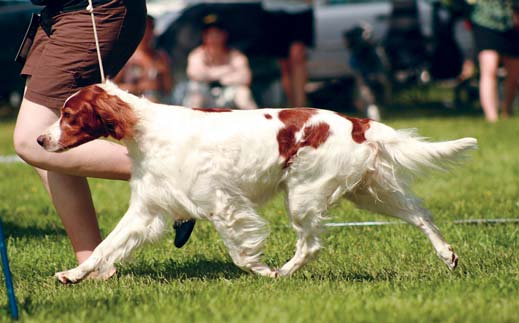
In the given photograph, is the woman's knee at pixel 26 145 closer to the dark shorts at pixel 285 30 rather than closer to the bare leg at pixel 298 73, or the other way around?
the bare leg at pixel 298 73

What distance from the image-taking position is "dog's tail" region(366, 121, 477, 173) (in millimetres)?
4543

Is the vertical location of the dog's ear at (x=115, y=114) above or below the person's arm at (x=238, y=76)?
above

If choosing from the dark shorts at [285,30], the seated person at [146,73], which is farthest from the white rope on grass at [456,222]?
the dark shorts at [285,30]

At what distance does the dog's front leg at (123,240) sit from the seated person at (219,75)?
329 inches

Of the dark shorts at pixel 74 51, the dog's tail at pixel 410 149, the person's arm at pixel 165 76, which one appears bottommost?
the person's arm at pixel 165 76

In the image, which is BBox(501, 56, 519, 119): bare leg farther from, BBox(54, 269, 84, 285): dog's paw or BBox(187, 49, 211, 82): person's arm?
BBox(54, 269, 84, 285): dog's paw

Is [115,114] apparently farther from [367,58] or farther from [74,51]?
[367,58]

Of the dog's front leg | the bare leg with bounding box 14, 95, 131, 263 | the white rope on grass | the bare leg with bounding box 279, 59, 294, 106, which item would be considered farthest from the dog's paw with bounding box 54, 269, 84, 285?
the bare leg with bounding box 279, 59, 294, 106

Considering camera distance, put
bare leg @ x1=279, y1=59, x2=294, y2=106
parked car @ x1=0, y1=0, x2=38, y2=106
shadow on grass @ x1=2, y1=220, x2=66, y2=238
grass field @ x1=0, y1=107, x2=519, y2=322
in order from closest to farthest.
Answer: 1. grass field @ x1=0, y1=107, x2=519, y2=322
2. shadow on grass @ x1=2, y1=220, x2=66, y2=238
3. bare leg @ x1=279, y1=59, x2=294, y2=106
4. parked car @ x1=0, y1=0, x2=38, y2=106

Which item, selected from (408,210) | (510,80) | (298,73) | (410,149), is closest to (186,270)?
(408,210)

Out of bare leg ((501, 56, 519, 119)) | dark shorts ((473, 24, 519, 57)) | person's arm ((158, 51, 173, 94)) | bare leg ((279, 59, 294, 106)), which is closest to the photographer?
dark shorts ((473, 24, 519, 57))

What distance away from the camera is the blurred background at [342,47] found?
14258 mm

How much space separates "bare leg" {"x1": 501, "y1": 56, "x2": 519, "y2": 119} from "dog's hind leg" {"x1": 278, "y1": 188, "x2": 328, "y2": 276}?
862cm

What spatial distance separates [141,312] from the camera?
12.5 ft
